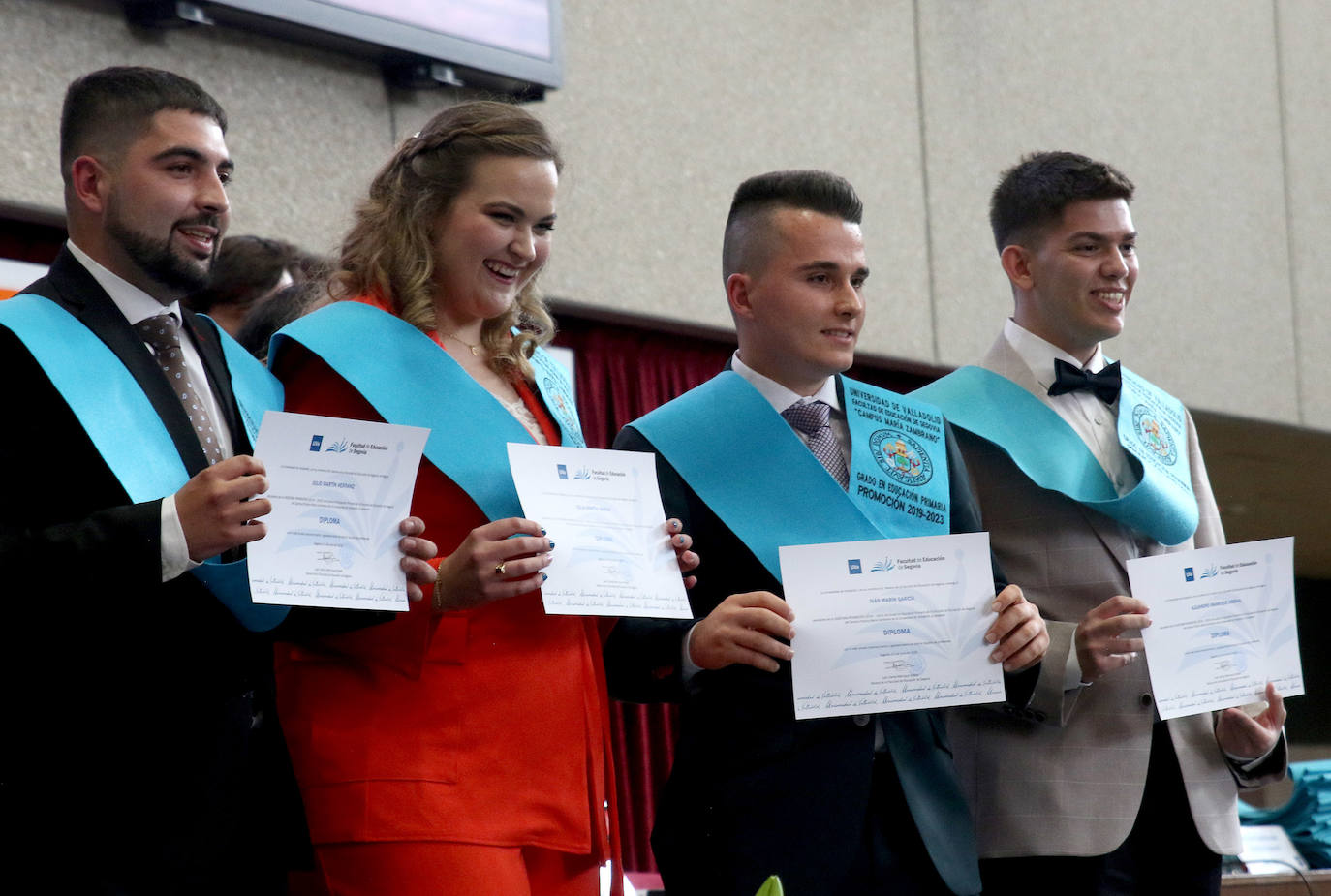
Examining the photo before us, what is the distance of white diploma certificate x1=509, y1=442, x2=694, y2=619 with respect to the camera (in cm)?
199

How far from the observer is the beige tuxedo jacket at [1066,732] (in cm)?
241

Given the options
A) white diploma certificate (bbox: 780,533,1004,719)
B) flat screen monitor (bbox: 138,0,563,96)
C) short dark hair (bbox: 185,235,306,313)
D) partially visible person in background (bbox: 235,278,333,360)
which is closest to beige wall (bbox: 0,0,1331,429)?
flat screen monitor (bbox: 138,0,563,96)

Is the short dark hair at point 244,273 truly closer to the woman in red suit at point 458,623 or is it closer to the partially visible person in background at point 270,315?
the partially visible person in background at point 270,315

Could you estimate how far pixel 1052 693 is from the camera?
2.36 meters

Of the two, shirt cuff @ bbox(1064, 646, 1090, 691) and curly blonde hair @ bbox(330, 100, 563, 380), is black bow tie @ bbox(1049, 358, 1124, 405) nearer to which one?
shirt cuff @ bbox(1064, 646, 1090, 691)

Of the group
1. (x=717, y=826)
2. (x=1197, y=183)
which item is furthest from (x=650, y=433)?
(x=1197, y=183)

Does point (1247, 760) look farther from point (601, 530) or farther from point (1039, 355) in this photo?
point (601, 530)

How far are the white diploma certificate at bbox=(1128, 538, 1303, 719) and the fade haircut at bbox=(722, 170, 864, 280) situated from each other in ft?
2.28

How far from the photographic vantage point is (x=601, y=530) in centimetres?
204

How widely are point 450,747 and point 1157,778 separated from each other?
1186 mm

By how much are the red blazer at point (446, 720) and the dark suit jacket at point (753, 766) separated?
116mm

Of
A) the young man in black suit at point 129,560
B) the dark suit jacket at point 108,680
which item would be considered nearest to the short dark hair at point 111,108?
the young man in black suit at point 129,560

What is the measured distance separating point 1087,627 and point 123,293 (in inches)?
55.3

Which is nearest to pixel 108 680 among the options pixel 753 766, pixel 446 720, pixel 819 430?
pixel 446 720
